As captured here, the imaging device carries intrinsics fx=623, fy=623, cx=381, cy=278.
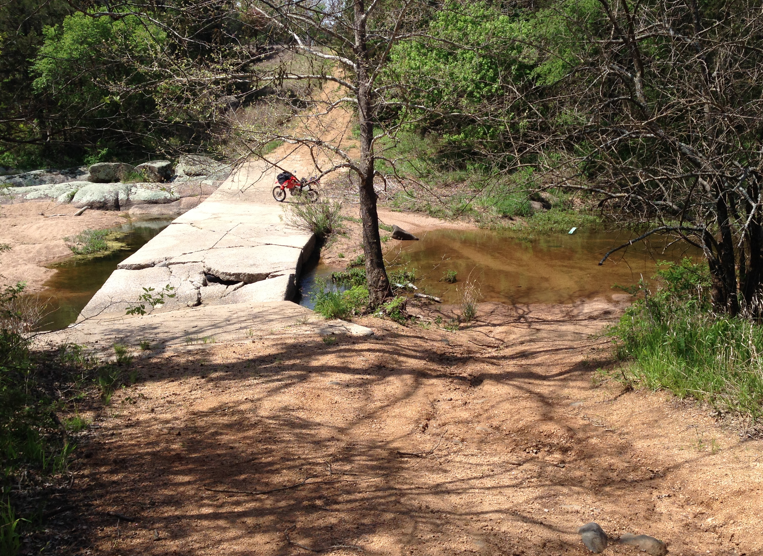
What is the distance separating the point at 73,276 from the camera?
1256cm

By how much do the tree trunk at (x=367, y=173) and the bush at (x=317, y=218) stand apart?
5609 mm

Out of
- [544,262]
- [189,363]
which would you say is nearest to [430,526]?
[189,363]

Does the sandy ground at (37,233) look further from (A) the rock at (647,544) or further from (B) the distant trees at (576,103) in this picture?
(A) the rock at (647,544)

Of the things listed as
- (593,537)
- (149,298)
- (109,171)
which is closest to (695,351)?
(593,537)

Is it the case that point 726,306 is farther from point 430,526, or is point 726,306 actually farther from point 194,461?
point 194,461

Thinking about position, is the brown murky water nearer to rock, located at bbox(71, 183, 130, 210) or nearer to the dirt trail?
the dirt trail

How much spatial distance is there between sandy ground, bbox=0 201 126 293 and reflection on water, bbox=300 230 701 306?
219 inches

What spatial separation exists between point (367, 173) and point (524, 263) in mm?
5632

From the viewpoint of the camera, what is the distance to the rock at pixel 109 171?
2102cm

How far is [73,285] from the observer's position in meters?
12.0

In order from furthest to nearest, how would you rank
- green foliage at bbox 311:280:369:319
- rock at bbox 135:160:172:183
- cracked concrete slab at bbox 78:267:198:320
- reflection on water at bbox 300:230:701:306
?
rock at bbox 135:160:172:183 < reflection on water at bbox 300:230:701:306 < cracked concrete slab at bbox 78:267:198:320 < green foliage at bbox 311:280:369:319

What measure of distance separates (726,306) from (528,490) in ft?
11.4

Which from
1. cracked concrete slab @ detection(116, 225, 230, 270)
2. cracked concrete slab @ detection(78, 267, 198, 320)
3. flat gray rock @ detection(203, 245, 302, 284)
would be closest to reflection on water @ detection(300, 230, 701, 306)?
flat gray rock @ detection(203, 245, 302, 284)

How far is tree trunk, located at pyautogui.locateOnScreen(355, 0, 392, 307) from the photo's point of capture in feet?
24.4
